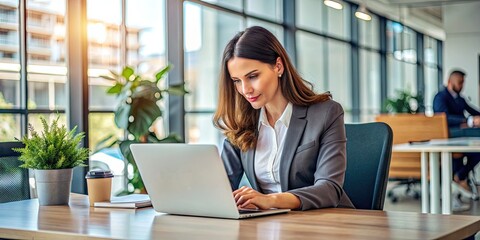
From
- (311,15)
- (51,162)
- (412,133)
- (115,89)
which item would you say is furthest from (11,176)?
(311,15)

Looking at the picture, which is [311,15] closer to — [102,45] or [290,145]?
[102,45]

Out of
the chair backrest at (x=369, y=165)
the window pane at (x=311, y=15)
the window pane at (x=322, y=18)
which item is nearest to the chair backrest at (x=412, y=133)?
the window pane at (x=322, y=18)

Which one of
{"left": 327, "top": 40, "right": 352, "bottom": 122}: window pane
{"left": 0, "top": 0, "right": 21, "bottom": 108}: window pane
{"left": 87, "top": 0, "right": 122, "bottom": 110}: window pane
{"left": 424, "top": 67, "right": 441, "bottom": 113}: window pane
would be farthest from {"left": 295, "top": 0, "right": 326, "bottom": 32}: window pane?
{"left": 424, "top": 67, "right": 441, "bottom": 113}: window pane

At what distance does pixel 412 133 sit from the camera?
6785mm

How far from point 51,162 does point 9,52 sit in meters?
2.44

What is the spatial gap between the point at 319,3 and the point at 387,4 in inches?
84.4

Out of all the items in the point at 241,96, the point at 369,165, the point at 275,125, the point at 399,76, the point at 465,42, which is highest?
the point at 465,42

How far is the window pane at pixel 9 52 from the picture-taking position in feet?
15.2

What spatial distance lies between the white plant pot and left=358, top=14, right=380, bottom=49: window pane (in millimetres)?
9595

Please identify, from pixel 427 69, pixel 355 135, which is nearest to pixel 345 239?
pixel 355 135

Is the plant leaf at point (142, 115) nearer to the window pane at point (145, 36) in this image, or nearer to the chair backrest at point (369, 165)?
the window pane at point (145, 36)

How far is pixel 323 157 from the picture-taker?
2.30 meters

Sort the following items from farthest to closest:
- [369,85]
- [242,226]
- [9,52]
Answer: [369,85] < [9,52] < [242,226]

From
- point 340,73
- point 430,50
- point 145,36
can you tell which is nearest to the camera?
point 145,36
